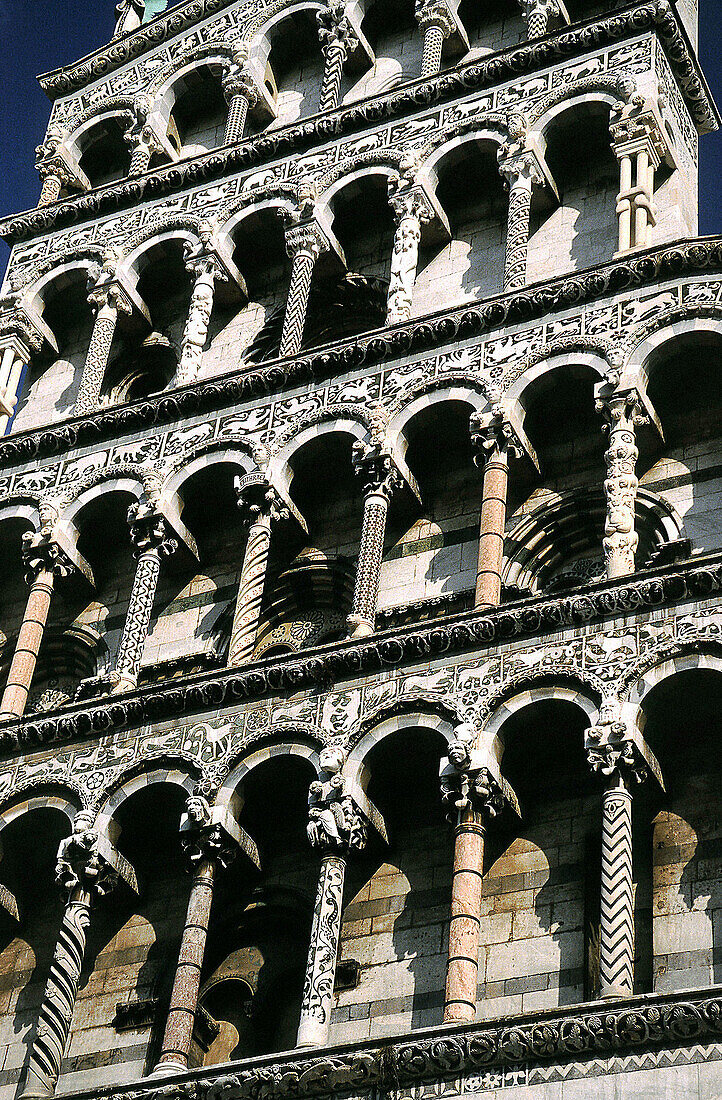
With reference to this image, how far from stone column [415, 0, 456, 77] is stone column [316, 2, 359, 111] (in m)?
1.14

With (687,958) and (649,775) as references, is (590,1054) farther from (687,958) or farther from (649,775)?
(649,775)

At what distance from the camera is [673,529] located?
63.5ft

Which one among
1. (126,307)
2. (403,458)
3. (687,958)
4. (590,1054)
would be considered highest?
(126,307)

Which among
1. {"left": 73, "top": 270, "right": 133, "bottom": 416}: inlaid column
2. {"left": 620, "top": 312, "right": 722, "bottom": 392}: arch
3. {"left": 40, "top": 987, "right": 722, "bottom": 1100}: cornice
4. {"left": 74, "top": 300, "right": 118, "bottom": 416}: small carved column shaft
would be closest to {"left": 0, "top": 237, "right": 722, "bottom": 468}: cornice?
{"left": 620, "top": 312, "right": 722, "bottom": 392}: arch

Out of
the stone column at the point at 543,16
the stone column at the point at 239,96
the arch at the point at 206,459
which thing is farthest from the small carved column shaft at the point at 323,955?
A: the stone column at the point at 239,96

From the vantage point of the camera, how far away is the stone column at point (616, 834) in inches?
610

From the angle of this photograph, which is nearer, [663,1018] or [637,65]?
[663,1018]

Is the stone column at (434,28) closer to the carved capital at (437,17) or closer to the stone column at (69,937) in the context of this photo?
the carved capital at (437,17)

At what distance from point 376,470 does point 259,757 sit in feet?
12.3

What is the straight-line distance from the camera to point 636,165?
887 inches

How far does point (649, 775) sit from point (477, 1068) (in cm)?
324

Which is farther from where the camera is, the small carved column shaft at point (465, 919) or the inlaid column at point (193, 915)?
the inlaid column at point (193, 915)

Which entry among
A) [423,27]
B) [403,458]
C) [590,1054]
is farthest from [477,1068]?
[423,27]

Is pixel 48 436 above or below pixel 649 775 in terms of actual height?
above
